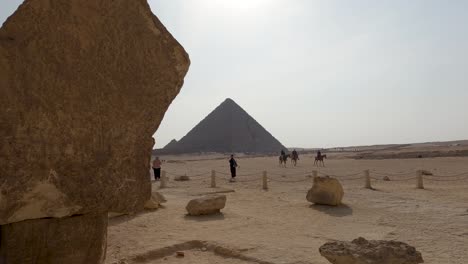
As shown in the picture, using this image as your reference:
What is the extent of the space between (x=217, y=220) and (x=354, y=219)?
2563 millimetres

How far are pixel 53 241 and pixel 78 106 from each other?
2.83 ft

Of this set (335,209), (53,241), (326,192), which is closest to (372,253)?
(53,241)

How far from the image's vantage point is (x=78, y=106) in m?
2.42

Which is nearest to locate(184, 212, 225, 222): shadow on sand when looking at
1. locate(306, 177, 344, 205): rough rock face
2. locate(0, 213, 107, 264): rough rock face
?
locate(306, 177, 344, 205): rough rock face

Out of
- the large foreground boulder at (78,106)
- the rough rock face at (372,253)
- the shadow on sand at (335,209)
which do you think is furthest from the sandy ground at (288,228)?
the large foreground boulder at (78,106)

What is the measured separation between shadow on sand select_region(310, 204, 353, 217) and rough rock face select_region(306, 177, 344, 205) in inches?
5.2

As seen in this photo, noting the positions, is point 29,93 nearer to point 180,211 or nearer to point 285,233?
point 285,233

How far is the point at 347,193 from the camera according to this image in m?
11.6

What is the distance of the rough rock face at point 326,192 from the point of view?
934 centimetres

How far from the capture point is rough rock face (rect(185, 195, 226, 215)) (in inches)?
321

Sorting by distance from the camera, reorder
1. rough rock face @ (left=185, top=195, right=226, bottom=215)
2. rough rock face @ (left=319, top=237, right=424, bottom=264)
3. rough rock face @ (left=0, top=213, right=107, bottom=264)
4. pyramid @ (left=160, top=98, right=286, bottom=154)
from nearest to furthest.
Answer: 1. rough rock face @ (left=0, top=213, right=107, bottom=264)
2. rough rock face @ (left=319, top=237, right=424, bottom=264)
3. rough rock face @ (left=185, top=195, right=226, bottom=215)
4. pyramid @ (left=160, top=98, right=286, bottom=154)

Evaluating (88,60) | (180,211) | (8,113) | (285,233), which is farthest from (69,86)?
(180,211)

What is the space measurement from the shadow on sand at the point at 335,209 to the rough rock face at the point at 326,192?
13 cm

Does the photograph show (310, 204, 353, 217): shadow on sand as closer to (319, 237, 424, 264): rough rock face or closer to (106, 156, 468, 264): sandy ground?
(106, 156, 468, 264): sandy ground
